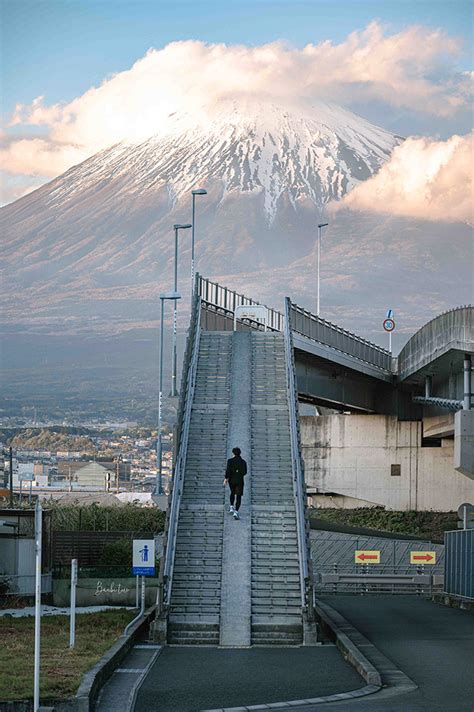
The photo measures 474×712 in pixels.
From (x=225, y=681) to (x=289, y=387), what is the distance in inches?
739

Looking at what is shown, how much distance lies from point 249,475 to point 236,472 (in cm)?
277

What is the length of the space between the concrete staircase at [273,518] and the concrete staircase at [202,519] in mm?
Answer: 773

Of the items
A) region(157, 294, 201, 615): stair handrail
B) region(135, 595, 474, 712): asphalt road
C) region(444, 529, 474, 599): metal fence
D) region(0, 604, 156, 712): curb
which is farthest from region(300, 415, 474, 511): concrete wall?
region(0, 604, 156, 712): curb

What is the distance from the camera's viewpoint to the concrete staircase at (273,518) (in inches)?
1013

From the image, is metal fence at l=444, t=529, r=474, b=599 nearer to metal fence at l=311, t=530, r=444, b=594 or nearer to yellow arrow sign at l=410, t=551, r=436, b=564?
metal fence at l=311, t=530, r=444, b=594

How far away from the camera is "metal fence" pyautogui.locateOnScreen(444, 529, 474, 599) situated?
113ft

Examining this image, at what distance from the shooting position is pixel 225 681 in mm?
19359

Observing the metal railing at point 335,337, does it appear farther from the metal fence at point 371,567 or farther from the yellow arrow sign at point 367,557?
the yellow arrow sign at point 367,557

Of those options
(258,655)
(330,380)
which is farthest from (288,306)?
(258,655)

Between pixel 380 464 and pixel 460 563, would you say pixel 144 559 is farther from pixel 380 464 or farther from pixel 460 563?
pixel 380 464

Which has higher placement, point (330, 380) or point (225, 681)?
point (330, 380)

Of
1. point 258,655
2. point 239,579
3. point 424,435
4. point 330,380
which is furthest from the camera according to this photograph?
point 424,435

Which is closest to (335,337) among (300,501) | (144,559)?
(300,501)

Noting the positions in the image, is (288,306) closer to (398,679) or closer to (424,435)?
(424,435)
